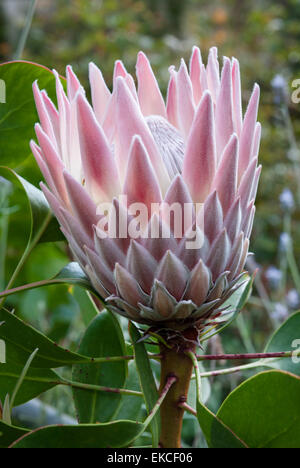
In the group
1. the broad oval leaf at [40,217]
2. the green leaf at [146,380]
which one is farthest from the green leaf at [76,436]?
the broad oval leaf at [40,217]

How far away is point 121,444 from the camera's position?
427 millimetres

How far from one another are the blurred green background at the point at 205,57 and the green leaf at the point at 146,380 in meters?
0.35

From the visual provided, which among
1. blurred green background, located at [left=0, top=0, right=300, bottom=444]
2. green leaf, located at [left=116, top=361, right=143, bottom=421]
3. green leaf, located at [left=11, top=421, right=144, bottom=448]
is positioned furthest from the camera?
blurred green background, located at [left=0, top=0, right=300, bottom=444]

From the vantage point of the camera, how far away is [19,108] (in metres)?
0.62

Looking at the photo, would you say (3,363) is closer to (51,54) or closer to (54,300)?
(54,300)

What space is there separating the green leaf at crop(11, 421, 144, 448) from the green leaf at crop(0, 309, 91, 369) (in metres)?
0.10

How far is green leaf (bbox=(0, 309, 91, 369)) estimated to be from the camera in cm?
50

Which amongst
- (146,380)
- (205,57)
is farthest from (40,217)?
(205,57)

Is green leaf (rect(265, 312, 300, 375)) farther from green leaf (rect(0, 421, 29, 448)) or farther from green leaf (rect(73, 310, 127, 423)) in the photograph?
green leaf (rect(0, 421, 29, 448))

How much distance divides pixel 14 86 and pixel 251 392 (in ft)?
1.45

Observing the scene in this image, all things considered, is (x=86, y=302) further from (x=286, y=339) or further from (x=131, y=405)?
(x=286, y=339)

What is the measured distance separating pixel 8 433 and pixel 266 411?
23 centimetres

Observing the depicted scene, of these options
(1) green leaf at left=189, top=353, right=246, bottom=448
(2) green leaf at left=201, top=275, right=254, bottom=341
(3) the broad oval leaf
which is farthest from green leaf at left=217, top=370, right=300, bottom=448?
(3) the broad oval leaf
